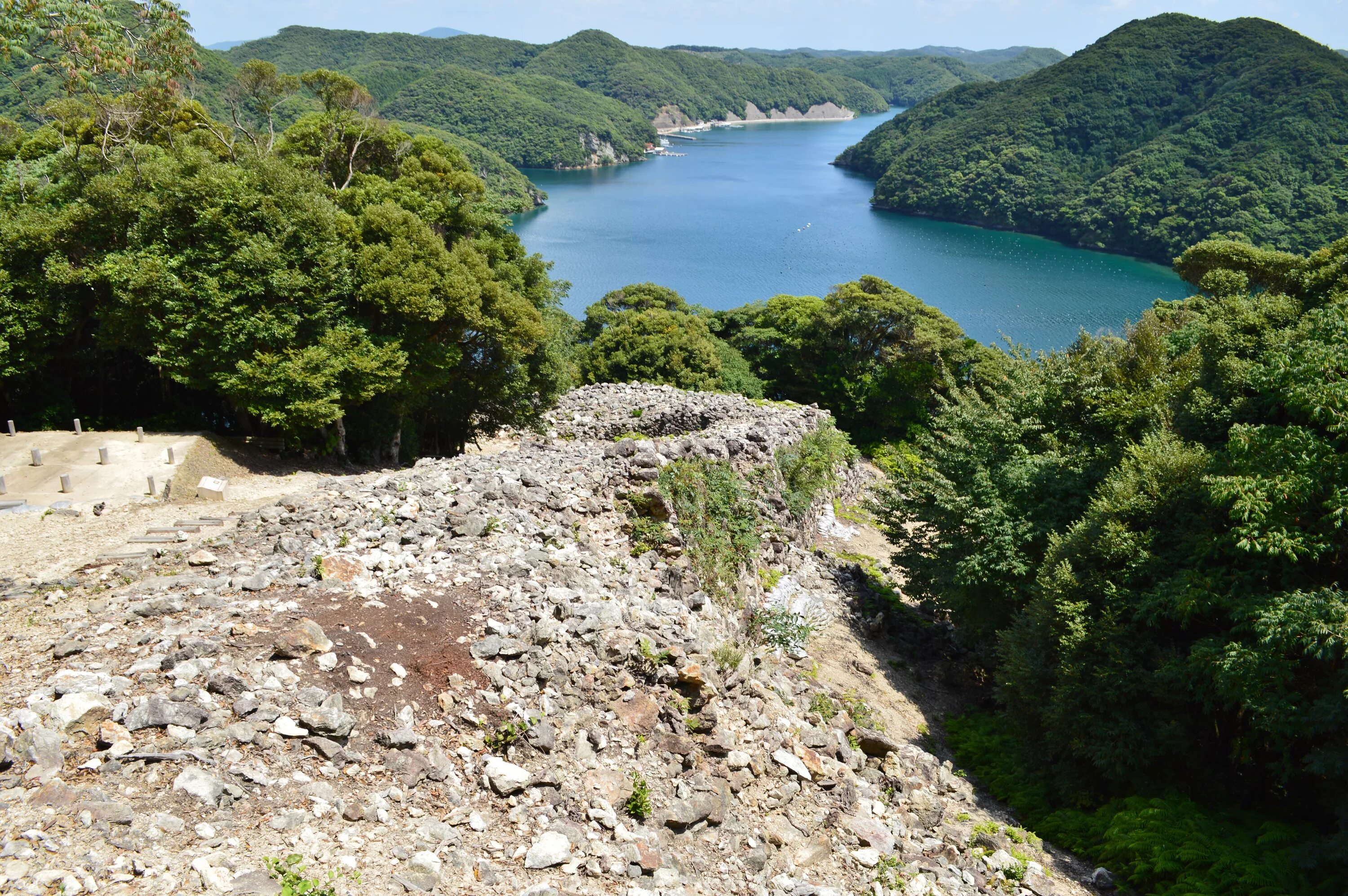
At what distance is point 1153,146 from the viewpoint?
117 metres

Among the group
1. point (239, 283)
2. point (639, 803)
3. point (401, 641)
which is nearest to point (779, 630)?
point (639, 803)

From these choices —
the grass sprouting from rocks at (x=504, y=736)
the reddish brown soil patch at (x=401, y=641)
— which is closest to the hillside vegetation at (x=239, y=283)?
the reddish brown soil patch at (x=401, y=641)

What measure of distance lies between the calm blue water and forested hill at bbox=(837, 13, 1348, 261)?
5.84 metres

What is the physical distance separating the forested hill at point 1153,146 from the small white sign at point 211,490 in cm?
10522

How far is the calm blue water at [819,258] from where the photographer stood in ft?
252

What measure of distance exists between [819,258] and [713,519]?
83.8 metres

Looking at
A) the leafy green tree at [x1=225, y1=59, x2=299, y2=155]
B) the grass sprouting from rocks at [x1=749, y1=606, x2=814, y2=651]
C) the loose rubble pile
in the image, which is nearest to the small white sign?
the loose rubble pile

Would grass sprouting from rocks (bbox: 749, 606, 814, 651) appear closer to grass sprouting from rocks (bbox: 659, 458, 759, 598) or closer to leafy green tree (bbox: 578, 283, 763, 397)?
grass sprouting from rocks (bbox: 659, 458, 759, 598)

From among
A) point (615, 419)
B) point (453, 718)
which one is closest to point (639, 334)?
point (615, 419)

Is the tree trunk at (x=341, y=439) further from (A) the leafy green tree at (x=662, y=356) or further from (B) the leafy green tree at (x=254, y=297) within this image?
(A) the leafy green tree at (x=662, y=356)

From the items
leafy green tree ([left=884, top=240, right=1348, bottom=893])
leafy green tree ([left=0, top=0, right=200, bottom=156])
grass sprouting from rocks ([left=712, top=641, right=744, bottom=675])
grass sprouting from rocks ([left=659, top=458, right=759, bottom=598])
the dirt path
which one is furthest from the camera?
leafy green tree ([left=0, top=0, right=200, bottom=156])

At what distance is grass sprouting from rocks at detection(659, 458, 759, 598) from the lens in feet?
49.9

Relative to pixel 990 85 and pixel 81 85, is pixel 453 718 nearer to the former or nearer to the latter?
pixel 81 85

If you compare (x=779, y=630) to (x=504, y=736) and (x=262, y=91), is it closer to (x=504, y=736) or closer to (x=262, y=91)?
(x=504, y=736)
